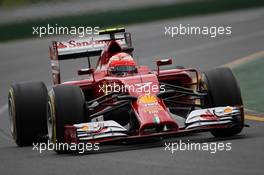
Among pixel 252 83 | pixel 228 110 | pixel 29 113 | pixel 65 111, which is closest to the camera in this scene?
pixel 65 111

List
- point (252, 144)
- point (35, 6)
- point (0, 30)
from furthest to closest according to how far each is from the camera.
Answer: point (0, 30), point (35, 6), point (252, 144)

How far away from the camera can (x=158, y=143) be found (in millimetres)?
12602

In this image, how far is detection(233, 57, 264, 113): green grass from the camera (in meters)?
16.0

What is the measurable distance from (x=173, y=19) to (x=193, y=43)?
258cm

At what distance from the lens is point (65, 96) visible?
40.6 feet

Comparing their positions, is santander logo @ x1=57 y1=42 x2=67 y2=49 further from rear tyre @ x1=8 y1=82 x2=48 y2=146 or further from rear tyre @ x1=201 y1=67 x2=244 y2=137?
rear tyre @ x1=201 y1=67 x2=244 y2=137

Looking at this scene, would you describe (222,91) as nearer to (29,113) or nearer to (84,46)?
(29,113)

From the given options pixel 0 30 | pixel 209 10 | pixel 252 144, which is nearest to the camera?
pixel 252 144

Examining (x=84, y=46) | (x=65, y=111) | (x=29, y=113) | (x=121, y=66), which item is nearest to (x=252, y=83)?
(x=84, y=46)

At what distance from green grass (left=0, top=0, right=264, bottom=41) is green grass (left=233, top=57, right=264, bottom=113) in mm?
6464

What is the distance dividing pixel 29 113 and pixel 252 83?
5354 mm

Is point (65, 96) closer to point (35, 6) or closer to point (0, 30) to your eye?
point (35, 6)

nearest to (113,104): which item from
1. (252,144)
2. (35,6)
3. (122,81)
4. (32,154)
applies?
(122,81)

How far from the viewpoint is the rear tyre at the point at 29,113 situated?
13.8m
